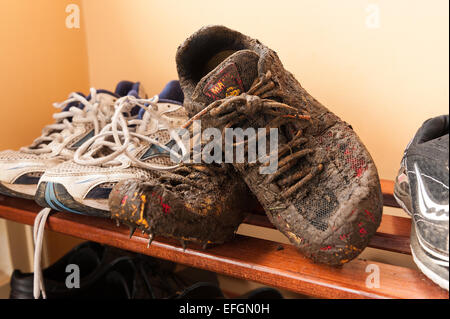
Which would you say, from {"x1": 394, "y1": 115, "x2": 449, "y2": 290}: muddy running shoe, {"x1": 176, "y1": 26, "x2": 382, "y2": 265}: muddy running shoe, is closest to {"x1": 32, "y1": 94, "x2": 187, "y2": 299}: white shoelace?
{"x1": 176, "y1": 26, "x2": 382, "y2": 265}: muddy running shoe

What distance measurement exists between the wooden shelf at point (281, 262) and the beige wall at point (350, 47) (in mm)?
157

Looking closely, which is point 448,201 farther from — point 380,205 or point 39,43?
point 39,43

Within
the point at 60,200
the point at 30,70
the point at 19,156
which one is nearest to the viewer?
the point at 60,200

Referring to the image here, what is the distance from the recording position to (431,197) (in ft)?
1.09

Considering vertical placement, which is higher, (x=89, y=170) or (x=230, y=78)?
(x=230, y=78)

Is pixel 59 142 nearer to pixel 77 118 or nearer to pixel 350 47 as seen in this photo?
pixel 77 118

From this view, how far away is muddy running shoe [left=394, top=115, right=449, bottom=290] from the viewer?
315 mm

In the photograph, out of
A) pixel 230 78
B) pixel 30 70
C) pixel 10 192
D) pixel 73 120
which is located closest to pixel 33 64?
pixel 30 70

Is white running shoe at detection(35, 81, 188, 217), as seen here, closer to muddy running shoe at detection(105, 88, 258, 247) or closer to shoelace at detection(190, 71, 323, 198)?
muddy running shoe at detection(105, 88, 258, 247)

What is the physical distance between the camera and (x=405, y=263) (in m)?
0.60

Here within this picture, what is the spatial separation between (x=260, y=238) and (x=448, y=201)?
224 mm

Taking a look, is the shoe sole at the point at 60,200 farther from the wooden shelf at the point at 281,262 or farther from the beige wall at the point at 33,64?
the beige wall at the point at 33,64

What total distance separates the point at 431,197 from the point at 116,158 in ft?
1.41
